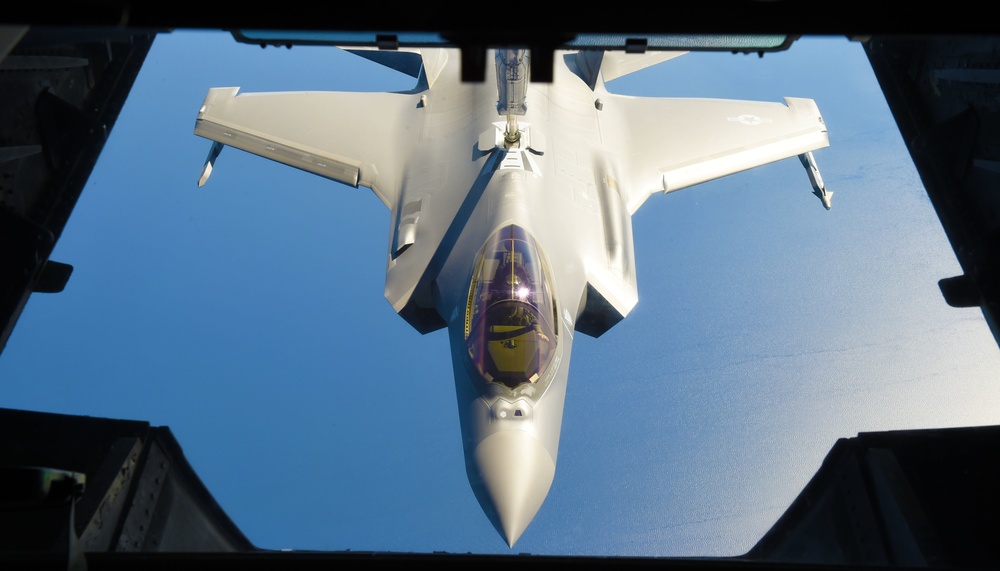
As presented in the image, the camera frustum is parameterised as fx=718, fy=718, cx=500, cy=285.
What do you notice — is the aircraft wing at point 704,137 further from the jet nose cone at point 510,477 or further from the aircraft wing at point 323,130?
the jet nose cone at point 510,477

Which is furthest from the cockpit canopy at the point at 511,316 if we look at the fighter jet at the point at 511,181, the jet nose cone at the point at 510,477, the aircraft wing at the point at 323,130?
the aircraft wing at the point at 323,130

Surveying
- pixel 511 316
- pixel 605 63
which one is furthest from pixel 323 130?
pixel 511 316

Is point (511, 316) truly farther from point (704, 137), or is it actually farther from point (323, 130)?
point (704, 137)

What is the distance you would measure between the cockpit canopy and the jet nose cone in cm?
51

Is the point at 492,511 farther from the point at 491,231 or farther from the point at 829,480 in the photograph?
the point at 829,480

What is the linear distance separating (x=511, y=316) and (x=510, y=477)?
56.4 inches

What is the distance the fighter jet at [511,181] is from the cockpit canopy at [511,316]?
0.05 feet

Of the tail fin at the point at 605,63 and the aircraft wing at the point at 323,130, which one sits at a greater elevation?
the tail fin at the point at 605,63

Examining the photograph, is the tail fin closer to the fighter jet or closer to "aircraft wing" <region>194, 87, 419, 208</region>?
the fighter jet


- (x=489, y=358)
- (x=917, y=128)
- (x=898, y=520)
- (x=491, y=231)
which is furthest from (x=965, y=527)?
(x=491, y=231)

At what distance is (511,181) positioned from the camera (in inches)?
353

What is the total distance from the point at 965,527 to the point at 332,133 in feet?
35.3

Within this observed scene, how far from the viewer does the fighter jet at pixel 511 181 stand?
649 centimetres

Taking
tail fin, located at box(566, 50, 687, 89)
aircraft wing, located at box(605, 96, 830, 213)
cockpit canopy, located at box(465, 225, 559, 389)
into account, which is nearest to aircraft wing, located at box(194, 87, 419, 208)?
tail fin, located at box(566, 50, 687, 89)
